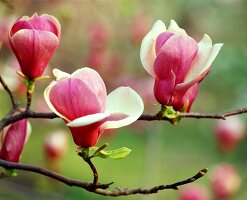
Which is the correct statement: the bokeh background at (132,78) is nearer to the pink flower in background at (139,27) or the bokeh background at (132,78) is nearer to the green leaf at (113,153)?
the pink flower in background at (139,27)

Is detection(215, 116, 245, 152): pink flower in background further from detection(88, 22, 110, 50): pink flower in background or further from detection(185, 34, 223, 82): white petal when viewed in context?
detection(185, 34, 223, 82): white petal

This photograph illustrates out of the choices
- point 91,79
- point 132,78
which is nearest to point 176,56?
point 91,79

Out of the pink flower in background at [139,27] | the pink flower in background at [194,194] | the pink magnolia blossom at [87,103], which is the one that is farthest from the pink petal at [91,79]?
the pink flower in background at [139,27]

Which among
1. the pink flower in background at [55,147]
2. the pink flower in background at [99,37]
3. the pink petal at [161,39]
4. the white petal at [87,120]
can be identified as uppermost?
the pink petal at [161,39]

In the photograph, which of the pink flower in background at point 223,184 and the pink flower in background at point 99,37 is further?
the pink flower in background at point 99,37

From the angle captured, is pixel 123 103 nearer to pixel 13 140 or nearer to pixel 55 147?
pixel 13 140

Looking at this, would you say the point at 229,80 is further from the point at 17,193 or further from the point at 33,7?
the point at 17,193

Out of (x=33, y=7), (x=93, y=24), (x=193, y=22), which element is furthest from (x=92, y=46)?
(x=193, y=22)
